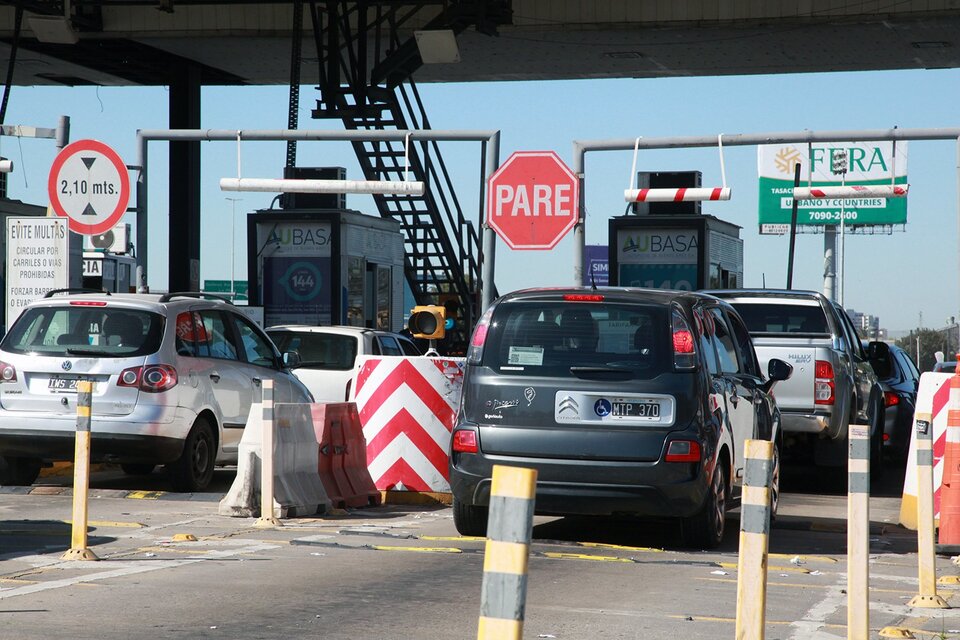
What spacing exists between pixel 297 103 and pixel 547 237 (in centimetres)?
1059

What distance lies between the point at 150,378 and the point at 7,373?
1.21 metres

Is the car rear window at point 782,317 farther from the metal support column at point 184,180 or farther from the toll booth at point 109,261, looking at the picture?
the metal support column at point 184,180

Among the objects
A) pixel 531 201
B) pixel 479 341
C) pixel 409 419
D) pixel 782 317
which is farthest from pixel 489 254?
pixel 479 341

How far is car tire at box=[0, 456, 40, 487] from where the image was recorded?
531 inches

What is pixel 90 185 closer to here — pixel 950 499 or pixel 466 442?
pixel 466 442

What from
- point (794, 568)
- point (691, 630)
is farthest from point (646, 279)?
point (691, 630)

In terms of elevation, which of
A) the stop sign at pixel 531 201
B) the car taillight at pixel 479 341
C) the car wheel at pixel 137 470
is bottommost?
the car wheel at pixel 137 470

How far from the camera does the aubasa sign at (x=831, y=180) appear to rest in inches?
3113

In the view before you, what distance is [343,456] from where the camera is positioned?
40.1 ft

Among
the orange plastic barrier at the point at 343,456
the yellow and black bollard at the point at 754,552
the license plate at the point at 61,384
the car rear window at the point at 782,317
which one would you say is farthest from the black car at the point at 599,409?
the car rear window at the point at 782,317

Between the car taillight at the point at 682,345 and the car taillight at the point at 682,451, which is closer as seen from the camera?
the car taillight at the point at 682,451

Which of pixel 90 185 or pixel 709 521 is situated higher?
pixel 90 185

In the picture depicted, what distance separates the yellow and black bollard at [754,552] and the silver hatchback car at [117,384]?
319 inches

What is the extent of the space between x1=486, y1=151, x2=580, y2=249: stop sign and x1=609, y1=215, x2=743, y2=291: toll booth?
10.3 meters
